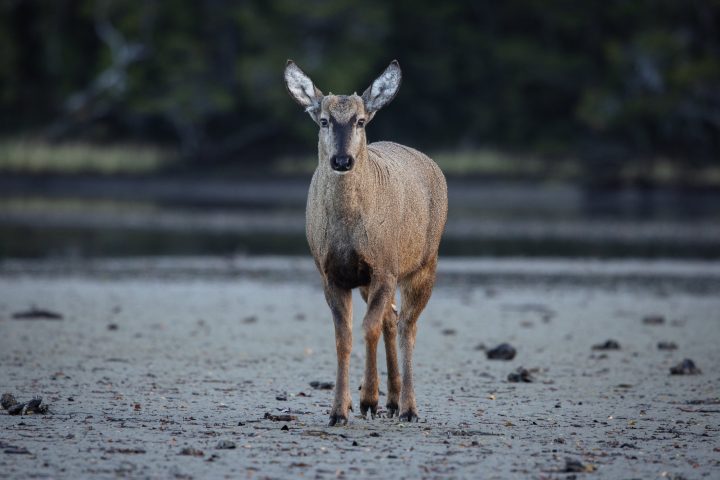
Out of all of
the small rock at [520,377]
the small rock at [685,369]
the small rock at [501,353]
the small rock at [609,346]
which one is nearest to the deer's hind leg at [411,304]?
the small rock at [520,377]

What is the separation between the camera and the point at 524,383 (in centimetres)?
1039

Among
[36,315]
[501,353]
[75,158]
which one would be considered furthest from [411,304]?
[75,158]

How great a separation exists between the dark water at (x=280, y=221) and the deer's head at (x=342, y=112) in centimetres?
1365

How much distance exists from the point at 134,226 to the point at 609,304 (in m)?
15.1

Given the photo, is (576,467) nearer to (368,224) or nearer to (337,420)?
(337,420)

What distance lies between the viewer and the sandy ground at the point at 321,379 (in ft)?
24.0

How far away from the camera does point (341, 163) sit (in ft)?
27.5

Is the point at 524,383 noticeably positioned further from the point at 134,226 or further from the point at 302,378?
the point at 134,226

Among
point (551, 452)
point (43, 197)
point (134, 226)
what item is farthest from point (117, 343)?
point (43, 197)

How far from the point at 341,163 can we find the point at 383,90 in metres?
0.95

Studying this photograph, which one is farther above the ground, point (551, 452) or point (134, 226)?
point (134, 226)

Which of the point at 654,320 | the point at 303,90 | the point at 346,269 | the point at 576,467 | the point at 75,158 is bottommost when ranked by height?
the point at 576,467

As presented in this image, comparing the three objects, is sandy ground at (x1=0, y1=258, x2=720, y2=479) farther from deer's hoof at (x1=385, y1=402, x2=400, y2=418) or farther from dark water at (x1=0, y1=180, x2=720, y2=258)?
dark water at (x1=0, y1=180, x2=720, y2=258)

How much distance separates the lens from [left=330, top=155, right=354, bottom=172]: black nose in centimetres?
839
